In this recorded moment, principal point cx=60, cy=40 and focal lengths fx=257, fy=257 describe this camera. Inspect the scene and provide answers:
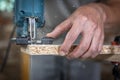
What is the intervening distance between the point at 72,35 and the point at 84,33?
36mm

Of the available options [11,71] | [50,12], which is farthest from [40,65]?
[11,71]

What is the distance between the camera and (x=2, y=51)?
2.68 m

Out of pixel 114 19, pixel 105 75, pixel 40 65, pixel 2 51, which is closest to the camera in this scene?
pixel 114 19

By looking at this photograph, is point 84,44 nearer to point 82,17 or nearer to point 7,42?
point 82,17

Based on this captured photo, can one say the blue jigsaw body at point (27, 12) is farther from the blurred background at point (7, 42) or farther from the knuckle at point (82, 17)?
the blurred background at point (7, 42)

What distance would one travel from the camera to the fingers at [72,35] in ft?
2.15

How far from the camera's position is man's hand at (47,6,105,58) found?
2.16 ft

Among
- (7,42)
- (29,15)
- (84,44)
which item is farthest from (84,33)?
(7,42)

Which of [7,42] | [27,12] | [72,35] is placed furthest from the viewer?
[7,42]

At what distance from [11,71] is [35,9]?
2.01 m

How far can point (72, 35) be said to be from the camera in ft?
2.15

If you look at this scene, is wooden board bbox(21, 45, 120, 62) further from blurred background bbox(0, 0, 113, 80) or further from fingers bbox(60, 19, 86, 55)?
blurred background bbox(0, 0, 113, 80)

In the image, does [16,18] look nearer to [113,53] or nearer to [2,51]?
[113,53]

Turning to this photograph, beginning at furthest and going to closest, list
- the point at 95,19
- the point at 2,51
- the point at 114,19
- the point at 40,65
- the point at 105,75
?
the point at 2,51, the point at 105,75, the point at 40,65, the point at 114,19, the point at 95,19
